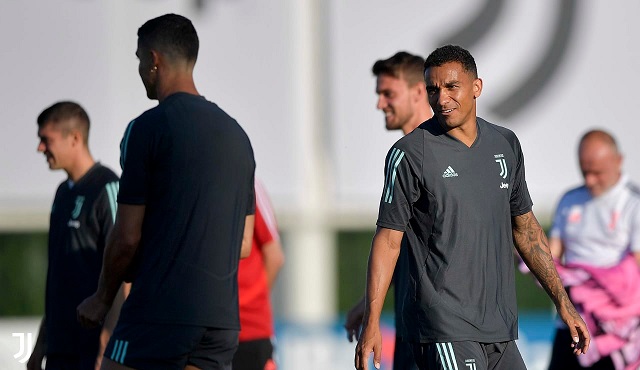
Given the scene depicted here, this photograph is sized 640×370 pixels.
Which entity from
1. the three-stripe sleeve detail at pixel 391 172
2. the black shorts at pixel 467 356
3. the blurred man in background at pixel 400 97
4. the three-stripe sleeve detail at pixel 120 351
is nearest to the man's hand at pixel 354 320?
the blurred man in background at pixel 400 97

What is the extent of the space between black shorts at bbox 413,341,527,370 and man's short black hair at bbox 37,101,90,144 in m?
2.51

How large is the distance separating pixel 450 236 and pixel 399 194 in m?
0.27

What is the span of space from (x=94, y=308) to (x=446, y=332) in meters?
1.40

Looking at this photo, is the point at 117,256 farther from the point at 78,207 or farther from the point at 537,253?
the point at 537,253

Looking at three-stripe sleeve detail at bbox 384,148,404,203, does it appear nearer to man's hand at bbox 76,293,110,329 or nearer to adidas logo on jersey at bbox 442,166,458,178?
adidas logo on jersey at bbox 442,166,458,178

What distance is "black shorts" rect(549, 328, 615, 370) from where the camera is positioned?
26.5ft

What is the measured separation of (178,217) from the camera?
193 inches

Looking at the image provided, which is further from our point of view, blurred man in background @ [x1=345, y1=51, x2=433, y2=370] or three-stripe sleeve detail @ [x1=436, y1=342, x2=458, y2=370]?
blurred man in background @ [x1=345, y1=51, x2=433, y2=370]

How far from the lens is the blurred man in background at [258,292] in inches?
271

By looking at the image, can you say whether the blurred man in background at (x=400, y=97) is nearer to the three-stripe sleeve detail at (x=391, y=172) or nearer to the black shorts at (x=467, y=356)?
the black shorts at (x=467, y=356)

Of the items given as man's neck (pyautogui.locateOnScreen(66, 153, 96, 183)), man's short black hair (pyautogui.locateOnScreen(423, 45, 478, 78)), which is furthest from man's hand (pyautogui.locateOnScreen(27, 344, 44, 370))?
man's short black hair (pyautogui.locateOnScreen(423, 45, 478, 78))

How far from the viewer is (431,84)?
5270 mm

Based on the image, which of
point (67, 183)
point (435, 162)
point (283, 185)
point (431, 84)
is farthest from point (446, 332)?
point (283, 185)

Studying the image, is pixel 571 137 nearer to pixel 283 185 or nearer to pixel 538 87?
pixel 538 87
